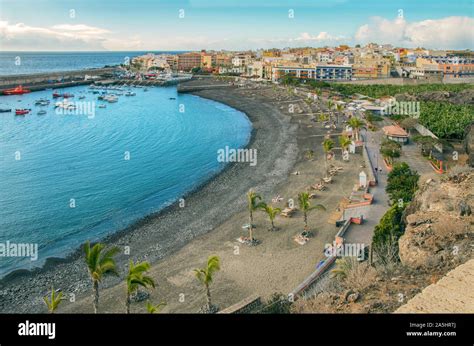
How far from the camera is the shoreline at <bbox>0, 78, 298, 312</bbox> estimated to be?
16172 millimetres

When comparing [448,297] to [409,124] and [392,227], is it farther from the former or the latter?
[409,124]

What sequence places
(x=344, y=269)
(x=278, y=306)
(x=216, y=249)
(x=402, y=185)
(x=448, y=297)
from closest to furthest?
(x=448, y=297)
(x=278, y=306)
(x=344, y=269)
(x=216, y=249)
(x=402, y=185)

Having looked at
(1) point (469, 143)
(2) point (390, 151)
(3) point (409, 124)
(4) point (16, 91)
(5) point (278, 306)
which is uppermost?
(4) point (16, 91)

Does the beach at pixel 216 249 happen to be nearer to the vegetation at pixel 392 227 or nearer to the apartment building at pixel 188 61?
the vegetation at pixel 392 227

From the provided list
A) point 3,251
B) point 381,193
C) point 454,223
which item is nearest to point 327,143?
point 381,193

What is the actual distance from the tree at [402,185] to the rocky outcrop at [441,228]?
4.19m

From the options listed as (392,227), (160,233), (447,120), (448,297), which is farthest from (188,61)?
(448,297)

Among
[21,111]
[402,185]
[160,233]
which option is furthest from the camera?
[21,111]

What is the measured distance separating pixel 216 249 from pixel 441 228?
30.2ft

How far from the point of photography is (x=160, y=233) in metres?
20.8

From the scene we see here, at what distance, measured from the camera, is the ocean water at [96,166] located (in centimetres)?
2228

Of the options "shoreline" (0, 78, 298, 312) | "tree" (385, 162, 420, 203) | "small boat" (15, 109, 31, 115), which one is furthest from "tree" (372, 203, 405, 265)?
"small boat" (15, 109, 31, 115)

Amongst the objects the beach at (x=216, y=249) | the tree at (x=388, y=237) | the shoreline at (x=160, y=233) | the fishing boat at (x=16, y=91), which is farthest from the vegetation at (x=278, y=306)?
the fishing boat at (x=16, y=91)

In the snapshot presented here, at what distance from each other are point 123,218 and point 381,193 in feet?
44.7
